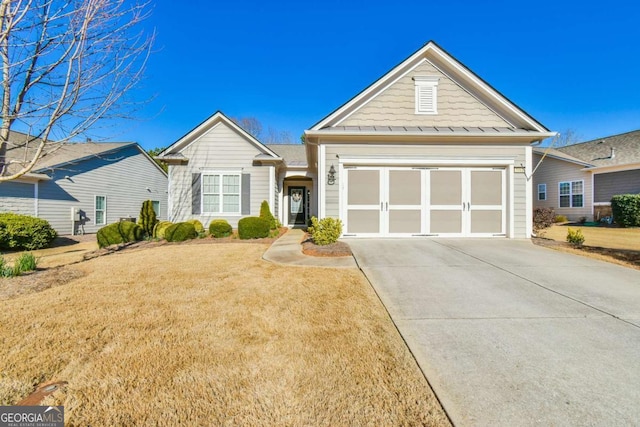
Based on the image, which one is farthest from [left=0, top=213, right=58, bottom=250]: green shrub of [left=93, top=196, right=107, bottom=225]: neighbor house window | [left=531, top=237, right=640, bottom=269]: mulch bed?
[left=531, top=237, right=640, bottom=269]: mulch bed

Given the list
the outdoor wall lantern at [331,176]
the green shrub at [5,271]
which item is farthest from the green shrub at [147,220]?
the outdoor wall lantern at [331,176]

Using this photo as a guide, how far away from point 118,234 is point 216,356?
32.3 ft

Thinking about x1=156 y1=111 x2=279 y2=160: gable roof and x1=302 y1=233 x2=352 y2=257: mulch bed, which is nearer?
x1=302 y1=233 x2=352 y2=257: mulch bed

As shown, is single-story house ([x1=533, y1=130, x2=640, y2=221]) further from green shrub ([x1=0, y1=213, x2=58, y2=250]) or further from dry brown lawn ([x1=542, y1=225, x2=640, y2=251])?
green shrub ([x1=0, y1=213, x2=58, y2=250])

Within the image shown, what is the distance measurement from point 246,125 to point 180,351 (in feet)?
119

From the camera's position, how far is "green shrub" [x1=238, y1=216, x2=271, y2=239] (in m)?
10.1

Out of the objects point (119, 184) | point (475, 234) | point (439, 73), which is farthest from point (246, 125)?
point (475, 234)

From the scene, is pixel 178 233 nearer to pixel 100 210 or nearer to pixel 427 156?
pixel 100 210

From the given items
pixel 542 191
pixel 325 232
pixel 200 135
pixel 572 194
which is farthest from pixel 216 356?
pixel 542 191

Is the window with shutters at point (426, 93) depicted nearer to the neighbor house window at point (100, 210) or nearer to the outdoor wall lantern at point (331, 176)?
the outdoor wall lantern at point (331, 176)

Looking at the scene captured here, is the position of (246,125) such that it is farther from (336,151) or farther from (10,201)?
(336,151)

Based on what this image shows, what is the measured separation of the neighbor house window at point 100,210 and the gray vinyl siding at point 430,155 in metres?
13.8

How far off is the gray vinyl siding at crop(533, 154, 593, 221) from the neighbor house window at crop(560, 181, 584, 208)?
0.66ft

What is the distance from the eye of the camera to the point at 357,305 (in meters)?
3.66
